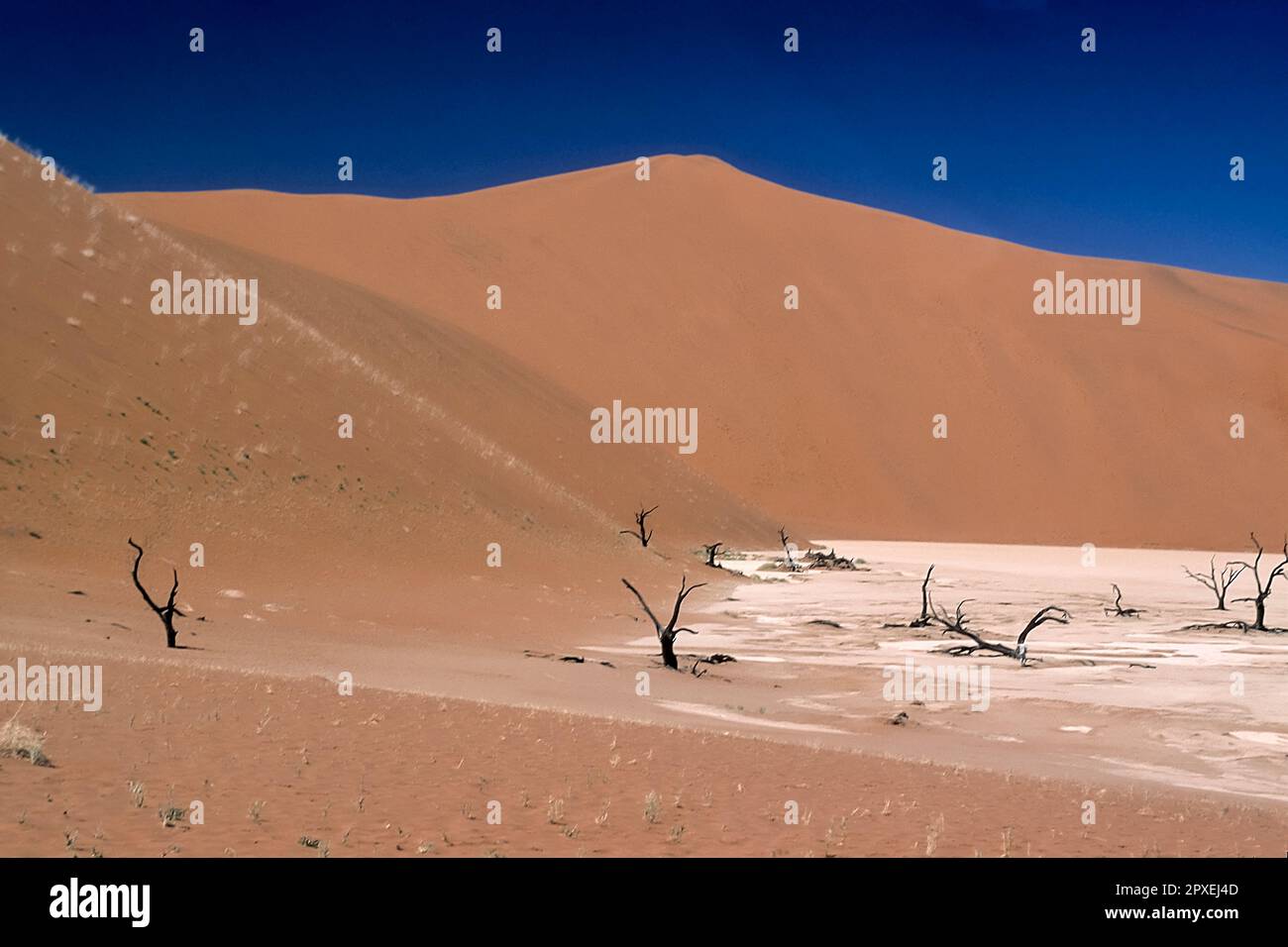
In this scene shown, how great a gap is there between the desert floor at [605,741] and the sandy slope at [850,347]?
40.1m

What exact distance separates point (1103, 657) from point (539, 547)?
47.8ft

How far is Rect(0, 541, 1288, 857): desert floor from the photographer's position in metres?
7.29

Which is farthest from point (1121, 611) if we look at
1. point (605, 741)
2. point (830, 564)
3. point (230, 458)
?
point (230, 458)

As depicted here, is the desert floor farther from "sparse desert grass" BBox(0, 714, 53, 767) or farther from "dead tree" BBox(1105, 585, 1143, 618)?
"dead tree" BBox(1105, 585, 1143, 618)

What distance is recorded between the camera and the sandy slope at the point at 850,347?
65188mm

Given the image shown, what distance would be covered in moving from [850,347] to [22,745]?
70.9 metres

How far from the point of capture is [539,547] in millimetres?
29062

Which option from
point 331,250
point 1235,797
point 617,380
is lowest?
point 1235,797

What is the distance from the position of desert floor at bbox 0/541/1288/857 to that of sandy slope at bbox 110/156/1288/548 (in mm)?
40111

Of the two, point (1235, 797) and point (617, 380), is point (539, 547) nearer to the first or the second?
point (1235, 797)

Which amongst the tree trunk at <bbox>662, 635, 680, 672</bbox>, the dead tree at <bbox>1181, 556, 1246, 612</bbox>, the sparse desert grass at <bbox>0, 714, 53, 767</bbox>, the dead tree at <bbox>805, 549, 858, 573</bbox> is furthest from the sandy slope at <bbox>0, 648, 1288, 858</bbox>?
the dead tree at <bbox>805, 549, 858, 573</bbox>

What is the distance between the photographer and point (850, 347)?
75.6m

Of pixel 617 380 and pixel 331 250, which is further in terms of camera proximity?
pixel 331 250
